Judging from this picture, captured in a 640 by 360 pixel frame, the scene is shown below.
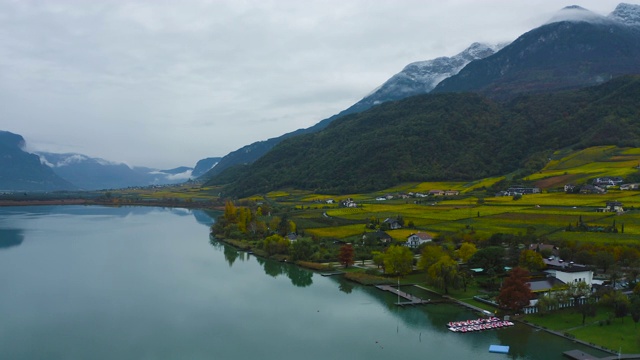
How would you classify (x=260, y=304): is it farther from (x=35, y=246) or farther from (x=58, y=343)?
(x=35, y=246)

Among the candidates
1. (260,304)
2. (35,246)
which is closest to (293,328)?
(260,304)

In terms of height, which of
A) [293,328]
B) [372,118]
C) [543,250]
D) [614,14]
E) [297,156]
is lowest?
[293,328]

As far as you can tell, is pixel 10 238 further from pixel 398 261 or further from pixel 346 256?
pixel 398 261

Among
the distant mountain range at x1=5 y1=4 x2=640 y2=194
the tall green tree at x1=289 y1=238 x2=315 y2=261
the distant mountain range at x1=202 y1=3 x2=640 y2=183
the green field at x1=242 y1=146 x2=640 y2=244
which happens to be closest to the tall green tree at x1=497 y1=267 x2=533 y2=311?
the green field at x1=242 y1=146 x2=640 y2=244

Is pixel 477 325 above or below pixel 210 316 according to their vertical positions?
above

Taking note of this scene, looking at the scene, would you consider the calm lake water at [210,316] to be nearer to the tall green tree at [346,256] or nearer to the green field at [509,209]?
the tall green tree at [346,256]

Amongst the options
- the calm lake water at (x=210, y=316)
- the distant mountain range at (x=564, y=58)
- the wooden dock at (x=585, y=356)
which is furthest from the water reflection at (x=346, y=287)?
the distant mountain range at (x=564, y=58)

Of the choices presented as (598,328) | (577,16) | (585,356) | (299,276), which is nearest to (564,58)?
(577,16)
